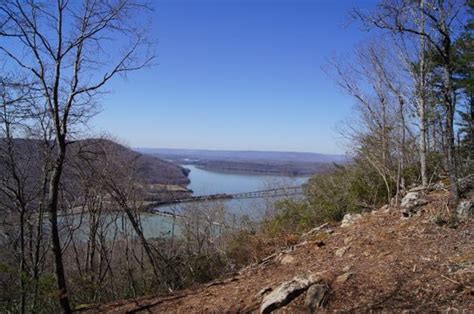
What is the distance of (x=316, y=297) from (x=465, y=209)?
3.06 meters

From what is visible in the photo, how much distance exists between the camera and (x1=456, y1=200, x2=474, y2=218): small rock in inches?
219

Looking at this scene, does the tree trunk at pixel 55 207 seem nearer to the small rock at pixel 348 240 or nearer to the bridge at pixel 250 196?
the small rock at pixel 348 240

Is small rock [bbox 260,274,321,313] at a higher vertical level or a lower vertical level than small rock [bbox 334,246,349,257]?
lower

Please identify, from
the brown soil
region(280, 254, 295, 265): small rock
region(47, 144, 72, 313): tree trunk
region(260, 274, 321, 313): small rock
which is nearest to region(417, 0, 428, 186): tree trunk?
the brown soil

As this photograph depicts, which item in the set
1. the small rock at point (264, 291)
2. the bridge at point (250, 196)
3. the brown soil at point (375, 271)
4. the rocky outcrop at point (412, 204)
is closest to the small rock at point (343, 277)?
the brown soil at point (375, 271)

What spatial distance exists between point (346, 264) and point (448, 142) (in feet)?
8.59

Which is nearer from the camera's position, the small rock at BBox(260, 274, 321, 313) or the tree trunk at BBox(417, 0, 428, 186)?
the small rock at BBox(260, 274, 321, 313)

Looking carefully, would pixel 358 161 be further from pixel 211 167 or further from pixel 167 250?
pixel 211 167

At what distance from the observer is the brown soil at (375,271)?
3840 mm

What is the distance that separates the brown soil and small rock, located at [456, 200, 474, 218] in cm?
15

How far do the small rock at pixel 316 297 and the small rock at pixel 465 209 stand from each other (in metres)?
2.79

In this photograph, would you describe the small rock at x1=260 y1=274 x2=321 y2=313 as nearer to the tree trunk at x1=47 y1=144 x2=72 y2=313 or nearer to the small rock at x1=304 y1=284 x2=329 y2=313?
the small rock at x1=304 y1=284 x2=329 y2=313

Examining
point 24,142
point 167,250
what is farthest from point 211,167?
point 24,142

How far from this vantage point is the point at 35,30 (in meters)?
5.50
